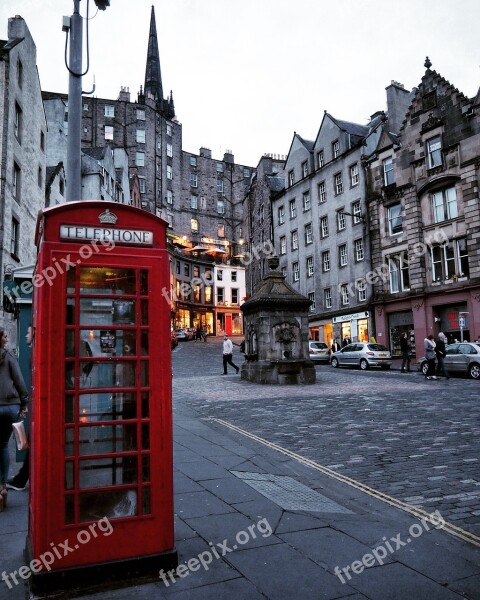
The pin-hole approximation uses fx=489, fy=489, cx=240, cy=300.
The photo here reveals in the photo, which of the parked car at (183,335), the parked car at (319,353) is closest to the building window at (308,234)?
the parked car at (319,353)

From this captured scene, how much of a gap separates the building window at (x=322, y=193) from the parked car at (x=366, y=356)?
56.2 feet

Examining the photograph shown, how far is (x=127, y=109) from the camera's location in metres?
67.1

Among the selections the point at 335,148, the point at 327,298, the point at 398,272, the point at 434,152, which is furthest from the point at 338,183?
the point at 398,272

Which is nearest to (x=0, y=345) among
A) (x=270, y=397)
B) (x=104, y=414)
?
(x=104, y=414)

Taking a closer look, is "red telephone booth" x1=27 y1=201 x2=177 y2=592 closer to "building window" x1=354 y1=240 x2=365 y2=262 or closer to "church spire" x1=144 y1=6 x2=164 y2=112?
"building window" x1=354 y1=240 x2=365 y2=262

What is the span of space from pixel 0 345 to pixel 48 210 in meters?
3.04

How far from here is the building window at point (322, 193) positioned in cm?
4269

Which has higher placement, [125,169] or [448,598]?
[125,169]

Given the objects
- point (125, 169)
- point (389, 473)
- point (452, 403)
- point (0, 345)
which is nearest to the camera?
point (0, 345)

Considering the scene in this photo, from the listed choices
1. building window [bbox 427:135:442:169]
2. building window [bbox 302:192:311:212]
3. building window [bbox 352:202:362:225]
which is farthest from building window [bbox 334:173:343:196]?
building window [bbox 427:135:442:169]

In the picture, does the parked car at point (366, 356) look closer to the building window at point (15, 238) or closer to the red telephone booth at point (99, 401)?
the building window at point (15, 238)

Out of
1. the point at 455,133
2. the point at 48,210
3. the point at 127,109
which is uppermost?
the point at 127,109

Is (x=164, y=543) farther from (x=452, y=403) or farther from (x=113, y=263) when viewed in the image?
(x=452, y=403)

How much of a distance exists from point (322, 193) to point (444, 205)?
46.2 ft
